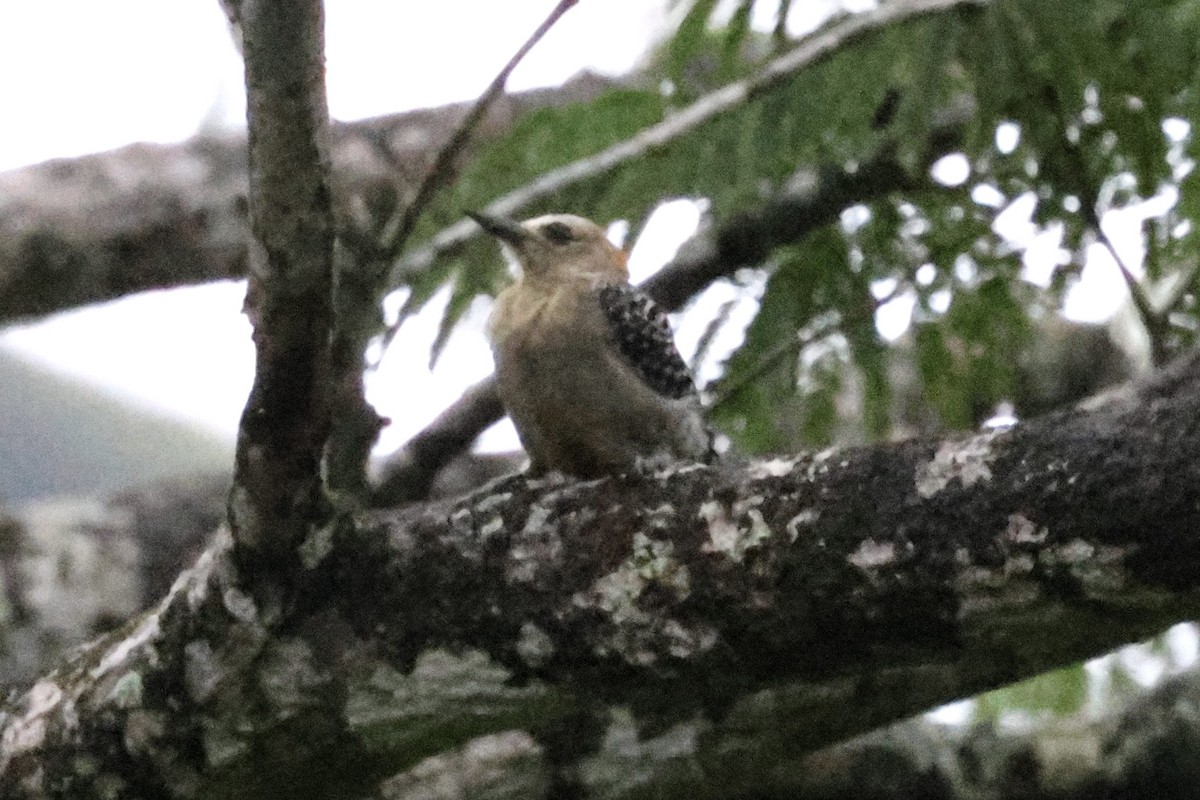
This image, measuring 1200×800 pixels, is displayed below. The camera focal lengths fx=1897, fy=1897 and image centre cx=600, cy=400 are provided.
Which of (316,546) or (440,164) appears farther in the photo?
(440,164)

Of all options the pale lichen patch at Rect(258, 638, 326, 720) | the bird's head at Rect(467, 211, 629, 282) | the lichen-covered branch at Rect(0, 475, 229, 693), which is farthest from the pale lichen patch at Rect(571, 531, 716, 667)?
the lichen-covered branch at Rect(0, 475, 229, 693)

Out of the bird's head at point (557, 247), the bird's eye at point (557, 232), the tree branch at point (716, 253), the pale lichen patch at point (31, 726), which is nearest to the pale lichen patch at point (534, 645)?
the pale lichen patch at point (31, 726)

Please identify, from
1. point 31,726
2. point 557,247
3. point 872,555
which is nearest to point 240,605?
point 31,726

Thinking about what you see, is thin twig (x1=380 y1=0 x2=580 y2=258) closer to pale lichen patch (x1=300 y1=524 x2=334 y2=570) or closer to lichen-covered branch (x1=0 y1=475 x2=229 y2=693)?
pale lichen patch (x1=300 y1=524 x2=334 y2=570)

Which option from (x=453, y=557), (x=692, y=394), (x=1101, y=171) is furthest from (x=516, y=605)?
(x=1101, y=171)

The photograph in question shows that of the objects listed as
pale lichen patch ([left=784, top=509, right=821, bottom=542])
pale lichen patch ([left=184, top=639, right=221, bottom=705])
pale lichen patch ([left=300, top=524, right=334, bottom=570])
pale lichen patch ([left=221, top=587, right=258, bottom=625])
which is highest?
pale lichen patch ([left=300, top=524, right=334, bottom=570])

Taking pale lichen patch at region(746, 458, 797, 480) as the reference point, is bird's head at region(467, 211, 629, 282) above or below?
above

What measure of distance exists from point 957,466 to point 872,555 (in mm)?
188

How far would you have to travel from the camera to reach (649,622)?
308cm

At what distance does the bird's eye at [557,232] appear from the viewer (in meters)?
5.34

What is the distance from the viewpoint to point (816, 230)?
18.1 feet

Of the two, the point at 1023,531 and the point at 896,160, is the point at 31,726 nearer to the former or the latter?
the point at 1023,531

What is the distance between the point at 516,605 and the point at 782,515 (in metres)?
0.51

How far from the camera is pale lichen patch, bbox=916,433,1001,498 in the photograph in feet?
9.38
